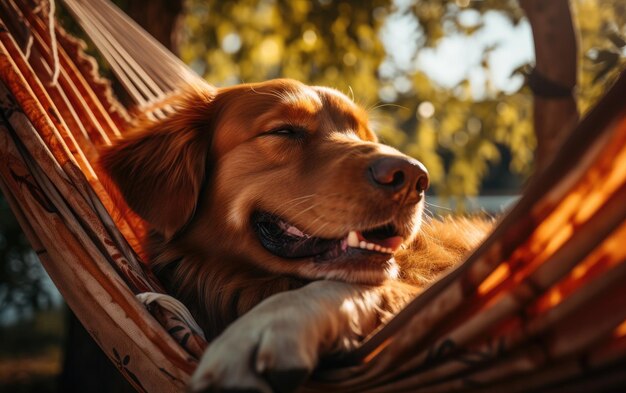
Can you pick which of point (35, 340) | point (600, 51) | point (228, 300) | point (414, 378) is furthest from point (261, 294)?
point (35, 340)

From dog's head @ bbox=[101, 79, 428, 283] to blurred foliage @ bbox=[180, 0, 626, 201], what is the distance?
3205 mm

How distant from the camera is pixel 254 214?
246cm

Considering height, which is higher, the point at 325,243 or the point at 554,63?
the point at 554,63

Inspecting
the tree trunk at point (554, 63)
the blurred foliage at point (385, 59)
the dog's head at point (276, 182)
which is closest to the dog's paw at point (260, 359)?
the dog's head at point (276, 182)

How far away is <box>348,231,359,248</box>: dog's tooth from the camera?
220cm

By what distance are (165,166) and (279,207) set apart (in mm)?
569

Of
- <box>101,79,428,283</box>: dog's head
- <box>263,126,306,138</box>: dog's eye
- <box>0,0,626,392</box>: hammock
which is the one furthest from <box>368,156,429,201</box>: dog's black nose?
<box>0,0,626,392</box>: hammock

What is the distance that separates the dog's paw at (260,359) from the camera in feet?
4.33

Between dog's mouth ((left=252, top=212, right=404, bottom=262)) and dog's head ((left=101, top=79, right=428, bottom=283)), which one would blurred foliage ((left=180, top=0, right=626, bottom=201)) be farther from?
dog's mouth ((left=252, top=212, right=404, bottom=262))

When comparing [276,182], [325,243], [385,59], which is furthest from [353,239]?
[385,59]

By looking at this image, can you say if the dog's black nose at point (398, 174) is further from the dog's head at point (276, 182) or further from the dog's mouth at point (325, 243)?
the dog's mouth at point (325, 243)

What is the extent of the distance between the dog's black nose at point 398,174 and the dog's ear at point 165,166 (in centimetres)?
83

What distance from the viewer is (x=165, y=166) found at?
2623 mm

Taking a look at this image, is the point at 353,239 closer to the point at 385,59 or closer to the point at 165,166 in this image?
the point at 165,166
